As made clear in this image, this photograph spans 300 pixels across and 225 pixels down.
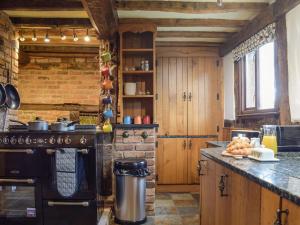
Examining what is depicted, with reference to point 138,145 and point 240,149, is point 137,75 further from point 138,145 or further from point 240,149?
point 240,149

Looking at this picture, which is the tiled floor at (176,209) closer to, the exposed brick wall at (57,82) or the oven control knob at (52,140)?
the oven control knob at (52,140)

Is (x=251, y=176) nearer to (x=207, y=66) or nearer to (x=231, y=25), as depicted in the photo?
(x=231, y=25)

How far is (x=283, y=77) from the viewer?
2.69 metres

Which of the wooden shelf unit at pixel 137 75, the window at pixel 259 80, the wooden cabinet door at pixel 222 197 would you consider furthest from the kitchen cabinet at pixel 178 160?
the wooden cabinet door at pixel 222 197

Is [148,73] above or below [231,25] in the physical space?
below

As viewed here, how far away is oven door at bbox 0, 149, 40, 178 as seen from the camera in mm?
2535

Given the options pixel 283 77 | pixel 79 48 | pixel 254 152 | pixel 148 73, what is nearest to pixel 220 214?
pixel 254 152

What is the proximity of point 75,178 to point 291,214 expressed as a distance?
1.92m

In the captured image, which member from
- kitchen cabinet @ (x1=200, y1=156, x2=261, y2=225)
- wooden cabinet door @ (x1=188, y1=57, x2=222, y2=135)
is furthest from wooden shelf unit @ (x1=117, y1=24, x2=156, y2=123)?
kitchen cabinet @ (x1=200, y1=156, x2=261, y2=225)

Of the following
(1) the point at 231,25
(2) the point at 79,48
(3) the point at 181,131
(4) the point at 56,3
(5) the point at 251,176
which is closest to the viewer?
(5) the point at 251,176

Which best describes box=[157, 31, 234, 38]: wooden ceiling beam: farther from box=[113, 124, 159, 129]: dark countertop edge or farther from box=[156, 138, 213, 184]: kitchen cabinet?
box=[156, 138, 213, 184]: kitchen cabinet

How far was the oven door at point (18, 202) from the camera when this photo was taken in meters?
2.52

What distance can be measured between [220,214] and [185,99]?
2754mm

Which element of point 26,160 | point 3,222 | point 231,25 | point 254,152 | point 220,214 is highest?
point 231,25
